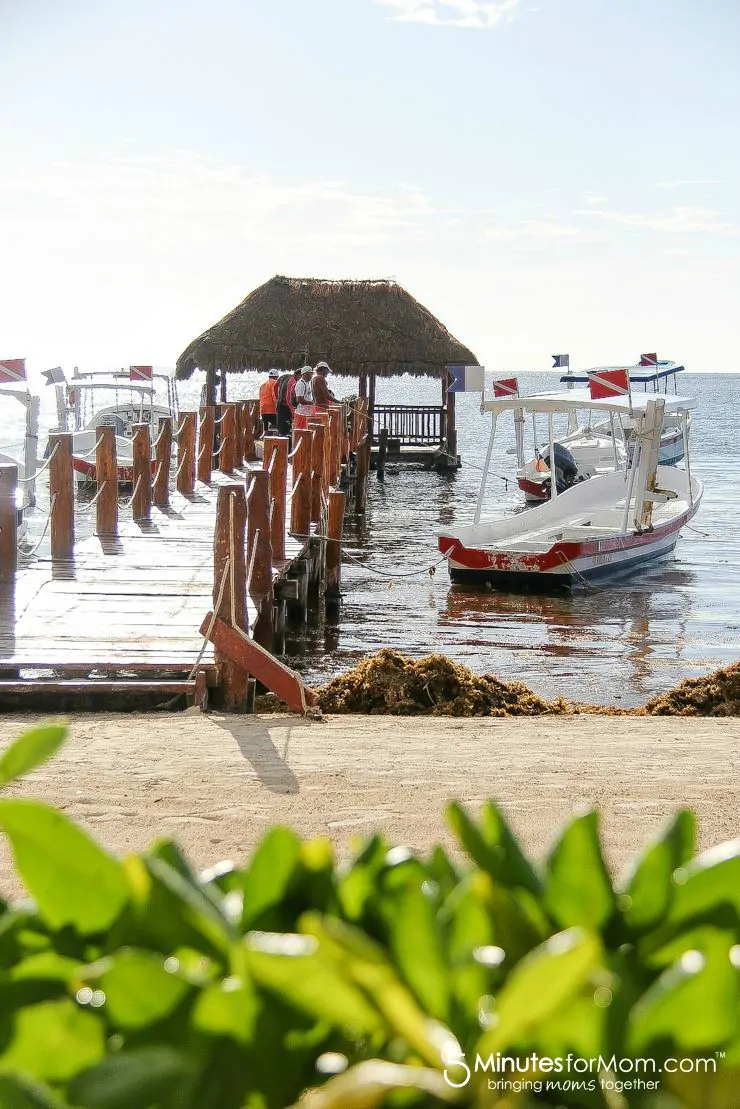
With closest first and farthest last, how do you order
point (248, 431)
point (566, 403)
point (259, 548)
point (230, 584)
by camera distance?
point (230, 584)
point (259, 548)
point (566, 403)
point (248, 431)

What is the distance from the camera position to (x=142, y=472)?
1394 centimetres

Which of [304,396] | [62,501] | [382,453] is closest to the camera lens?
[62,501]

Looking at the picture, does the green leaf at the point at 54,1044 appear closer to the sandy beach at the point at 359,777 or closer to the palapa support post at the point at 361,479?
the sandy beach at the point at 359,777

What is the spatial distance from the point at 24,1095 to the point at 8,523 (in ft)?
31.3

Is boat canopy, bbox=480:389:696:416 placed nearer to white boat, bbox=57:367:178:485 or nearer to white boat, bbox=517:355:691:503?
white boat, bbox=517:355:691:503

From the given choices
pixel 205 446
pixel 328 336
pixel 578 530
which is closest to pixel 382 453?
pixel 328 336

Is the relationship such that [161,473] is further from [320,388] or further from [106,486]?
[320,388]

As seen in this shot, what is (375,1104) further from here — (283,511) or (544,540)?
(544,540)

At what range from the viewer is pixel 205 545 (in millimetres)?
12555

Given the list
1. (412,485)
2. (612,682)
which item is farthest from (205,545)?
(412,485)

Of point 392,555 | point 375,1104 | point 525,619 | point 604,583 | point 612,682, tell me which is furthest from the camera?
point 392,555

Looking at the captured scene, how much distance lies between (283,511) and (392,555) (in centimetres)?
914

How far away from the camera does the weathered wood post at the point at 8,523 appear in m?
9.41

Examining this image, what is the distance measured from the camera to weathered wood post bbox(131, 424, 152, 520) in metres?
13.9
